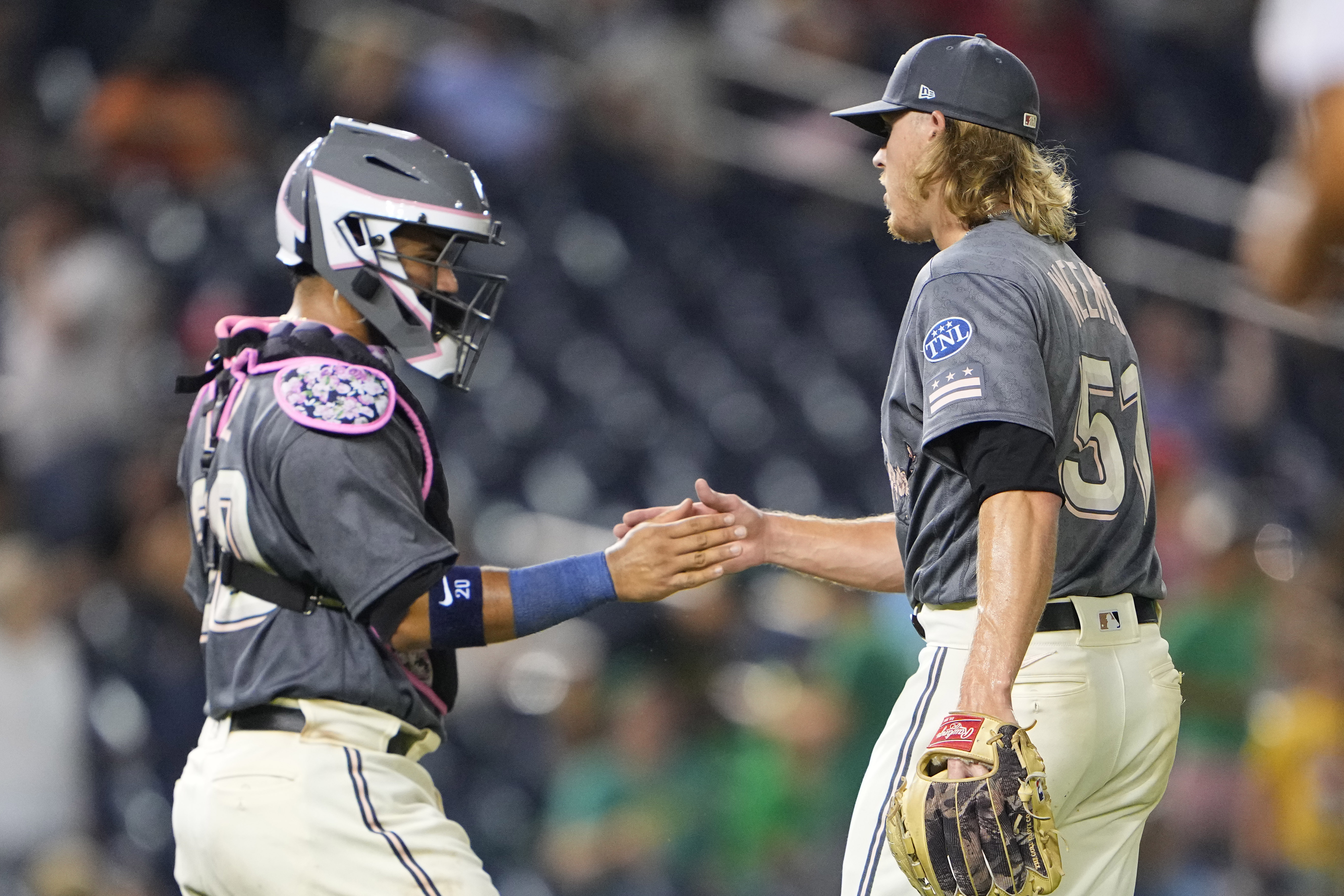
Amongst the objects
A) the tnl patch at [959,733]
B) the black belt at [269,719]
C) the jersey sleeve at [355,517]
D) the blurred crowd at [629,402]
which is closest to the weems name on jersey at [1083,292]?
the tnl patch at [959,733]

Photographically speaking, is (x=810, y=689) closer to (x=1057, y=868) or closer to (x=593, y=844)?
(x=593, y=844)

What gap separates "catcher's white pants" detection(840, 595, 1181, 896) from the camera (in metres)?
2.99

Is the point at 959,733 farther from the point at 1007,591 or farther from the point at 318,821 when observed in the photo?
the point at 318,821

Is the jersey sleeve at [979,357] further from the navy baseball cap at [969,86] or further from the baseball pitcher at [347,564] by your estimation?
the baseball pitcher at [347,564]

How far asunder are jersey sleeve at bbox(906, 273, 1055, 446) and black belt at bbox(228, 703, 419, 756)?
52.0 inches

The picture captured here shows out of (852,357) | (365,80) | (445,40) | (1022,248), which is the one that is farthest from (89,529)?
(1022,248)

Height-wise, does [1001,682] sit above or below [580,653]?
above

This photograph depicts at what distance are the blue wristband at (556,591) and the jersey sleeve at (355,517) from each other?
0.82ft

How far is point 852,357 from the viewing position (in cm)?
900

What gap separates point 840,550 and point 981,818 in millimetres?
1179

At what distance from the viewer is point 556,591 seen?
11.7 ft

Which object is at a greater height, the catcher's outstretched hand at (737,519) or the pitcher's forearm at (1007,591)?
the pitcher's forearm at (1007,591)

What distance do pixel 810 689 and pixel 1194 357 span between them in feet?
9.97

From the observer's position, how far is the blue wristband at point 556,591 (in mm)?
3537
